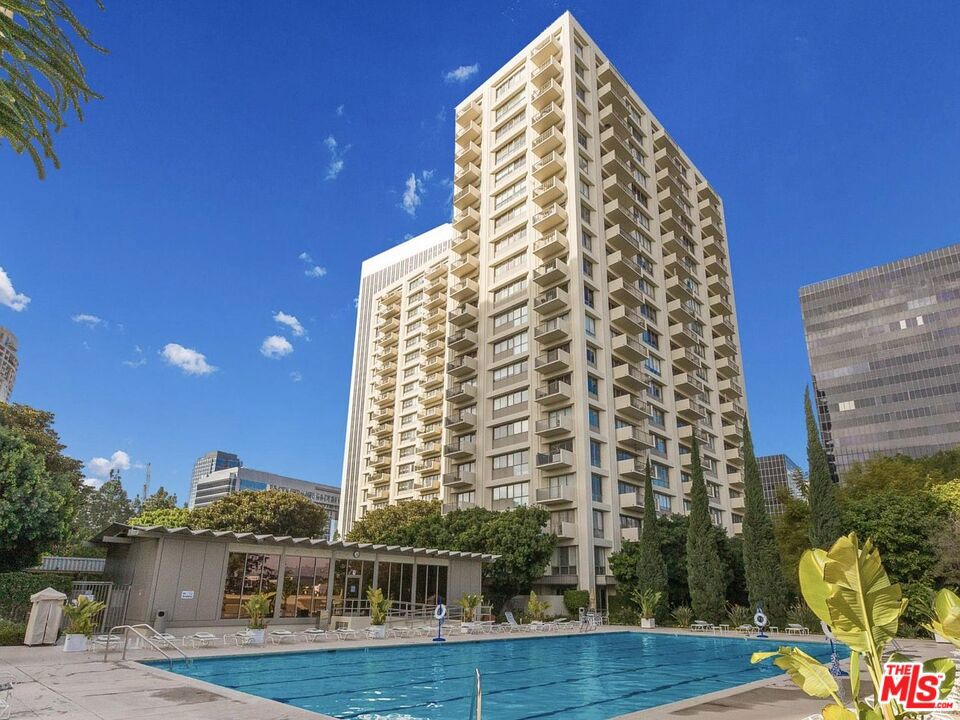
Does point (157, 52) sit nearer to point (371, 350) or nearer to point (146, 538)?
point (146, 538)

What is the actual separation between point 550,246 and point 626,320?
8.75 metres

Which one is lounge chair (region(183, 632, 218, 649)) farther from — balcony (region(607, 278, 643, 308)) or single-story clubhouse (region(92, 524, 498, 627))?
balcony (region(607, 278, 643, 308))

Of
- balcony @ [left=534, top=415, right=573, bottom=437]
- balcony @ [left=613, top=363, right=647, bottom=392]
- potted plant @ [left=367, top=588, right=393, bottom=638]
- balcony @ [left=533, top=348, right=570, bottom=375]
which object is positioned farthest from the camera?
balcony @ [left=613, top=363, right=647, bottom=392]

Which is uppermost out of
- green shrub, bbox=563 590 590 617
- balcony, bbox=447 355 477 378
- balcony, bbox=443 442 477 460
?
balcony, bbox=447 355 477 378

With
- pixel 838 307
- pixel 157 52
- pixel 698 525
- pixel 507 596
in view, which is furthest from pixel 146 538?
pixel 838 307

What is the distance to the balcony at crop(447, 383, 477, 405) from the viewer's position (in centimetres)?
5175

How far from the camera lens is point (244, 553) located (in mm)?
24859

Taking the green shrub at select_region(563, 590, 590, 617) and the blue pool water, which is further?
the green shrub at select_region(563, 590, 590, 617)

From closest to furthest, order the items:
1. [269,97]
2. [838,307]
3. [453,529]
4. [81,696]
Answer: [81,696], [269,97], [453,529], [838,307]

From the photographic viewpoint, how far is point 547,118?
53656 millimetres

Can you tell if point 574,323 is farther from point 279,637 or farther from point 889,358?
point 889,358

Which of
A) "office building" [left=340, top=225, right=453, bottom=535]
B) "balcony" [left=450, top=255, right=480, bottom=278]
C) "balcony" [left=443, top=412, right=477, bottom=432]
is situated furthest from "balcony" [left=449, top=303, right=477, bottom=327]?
"office building" [left=340, top=225, right=453, bottom=535]

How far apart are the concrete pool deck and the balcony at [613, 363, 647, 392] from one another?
33832 mm

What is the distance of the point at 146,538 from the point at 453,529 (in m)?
21.2
